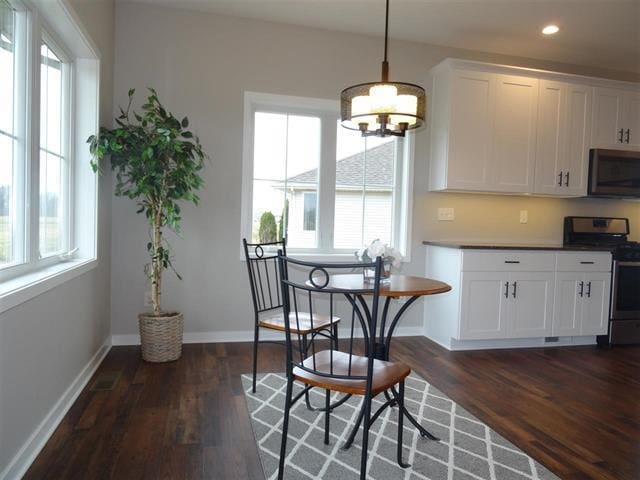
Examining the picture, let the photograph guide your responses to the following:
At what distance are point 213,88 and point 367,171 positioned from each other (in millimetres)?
1496

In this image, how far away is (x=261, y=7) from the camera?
341 centimetres

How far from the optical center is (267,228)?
3.82 meters

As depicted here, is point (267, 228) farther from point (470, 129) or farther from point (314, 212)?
point (470, 129)

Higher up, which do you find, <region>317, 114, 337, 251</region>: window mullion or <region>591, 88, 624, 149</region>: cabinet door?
<region>591, 88, 624, 149</region>: cabinet door

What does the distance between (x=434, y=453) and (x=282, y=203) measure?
242 centimetres

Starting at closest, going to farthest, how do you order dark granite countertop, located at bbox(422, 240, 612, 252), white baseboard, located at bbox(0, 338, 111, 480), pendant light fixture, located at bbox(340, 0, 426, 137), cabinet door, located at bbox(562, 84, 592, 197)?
white baseboard, located at bbox(0, 338, 111, 480)
pendant light fixture, located at bbox(340, 0, 426, 137)
dark granite countertop, located at bbox(422, 240, 612, 252)
cabinet door, located at bbox(562, 84, 592, 197)

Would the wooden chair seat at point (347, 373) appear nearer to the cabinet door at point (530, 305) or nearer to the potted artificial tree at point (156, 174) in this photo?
the potted artificial tree at point (156, 174)

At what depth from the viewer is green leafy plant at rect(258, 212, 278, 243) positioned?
3.81m

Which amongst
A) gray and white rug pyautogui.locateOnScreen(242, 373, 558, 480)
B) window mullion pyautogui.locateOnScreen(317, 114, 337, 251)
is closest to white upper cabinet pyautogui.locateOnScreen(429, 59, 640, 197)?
window mullion pyautogui.locateOnScreen(317, 114, 337, 251)

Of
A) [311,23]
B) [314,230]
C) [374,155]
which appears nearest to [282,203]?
[314,230]

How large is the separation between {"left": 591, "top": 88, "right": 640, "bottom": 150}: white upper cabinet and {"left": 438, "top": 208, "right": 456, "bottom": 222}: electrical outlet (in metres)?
1.44

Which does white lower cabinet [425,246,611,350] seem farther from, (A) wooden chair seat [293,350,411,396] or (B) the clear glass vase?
(A) wooden chair seat [293,350,411,396]

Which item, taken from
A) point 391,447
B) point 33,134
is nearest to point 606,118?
point 391,447

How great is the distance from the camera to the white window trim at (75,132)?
204cm
